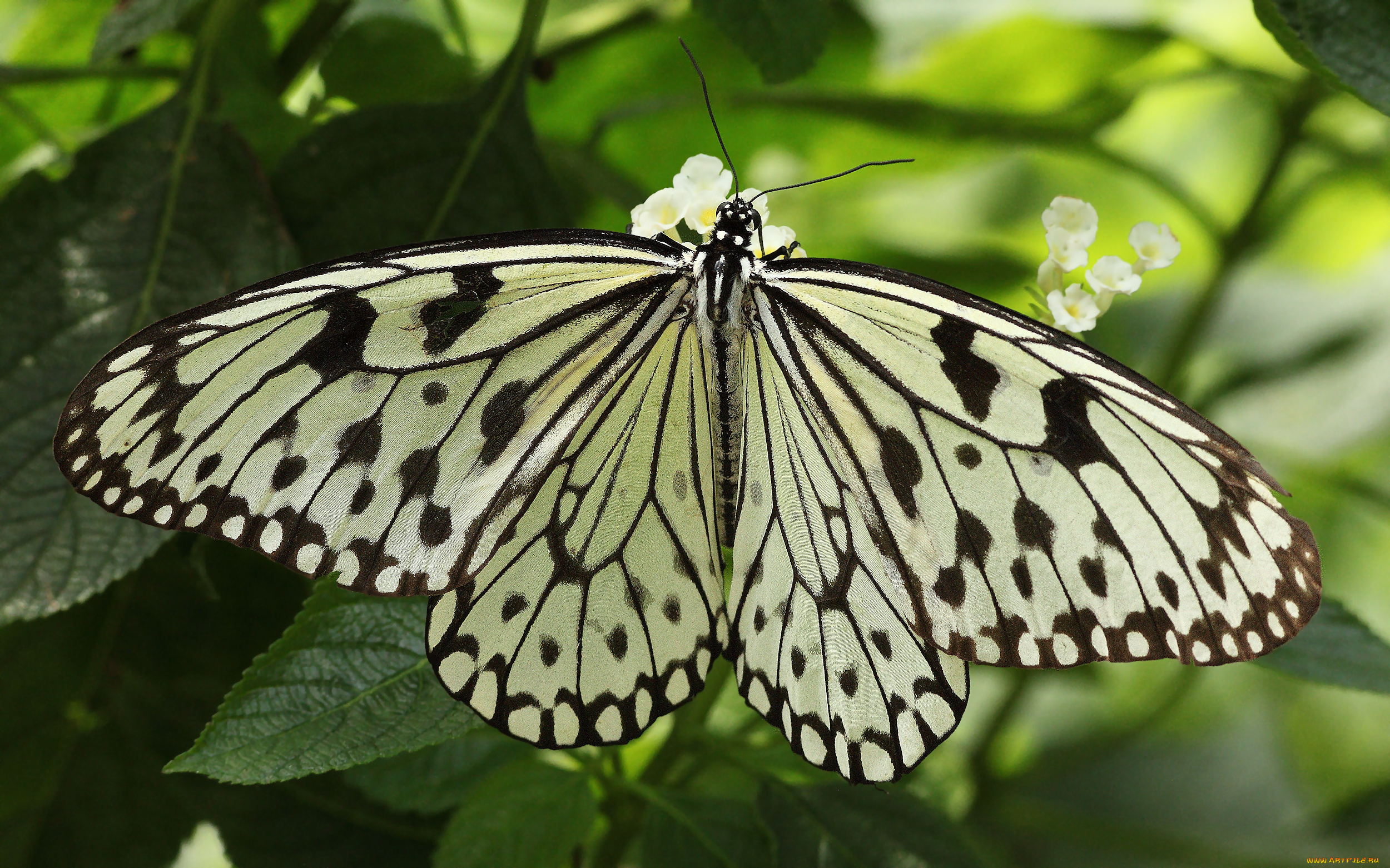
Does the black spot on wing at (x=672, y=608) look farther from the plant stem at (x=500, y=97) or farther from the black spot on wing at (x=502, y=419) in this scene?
the plant stem at (x=500, y=97)

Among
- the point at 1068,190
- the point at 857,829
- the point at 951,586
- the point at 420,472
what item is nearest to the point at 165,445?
the point at 420,472

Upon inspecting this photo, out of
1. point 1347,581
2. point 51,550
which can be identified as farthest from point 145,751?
point 1347,581

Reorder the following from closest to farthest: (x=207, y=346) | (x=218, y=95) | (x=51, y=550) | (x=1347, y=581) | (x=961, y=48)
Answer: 1. (x=207, y=346)
2. (x=51, y=550)
3. (x=218, y=95)
4. (x=961, y=48)
5. (x=1347, y=581)

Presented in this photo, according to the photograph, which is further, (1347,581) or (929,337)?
(1347,581)

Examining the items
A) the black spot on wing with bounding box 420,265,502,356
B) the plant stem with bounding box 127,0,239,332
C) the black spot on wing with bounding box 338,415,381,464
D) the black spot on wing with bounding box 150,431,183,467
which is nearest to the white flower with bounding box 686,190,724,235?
the black spot on wing with bounding box 420,265,502,356

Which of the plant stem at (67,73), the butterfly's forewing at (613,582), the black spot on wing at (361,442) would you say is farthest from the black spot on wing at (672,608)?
the plant stem at (67,73)

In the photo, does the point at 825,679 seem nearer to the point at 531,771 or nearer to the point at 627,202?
the point at 531,771
